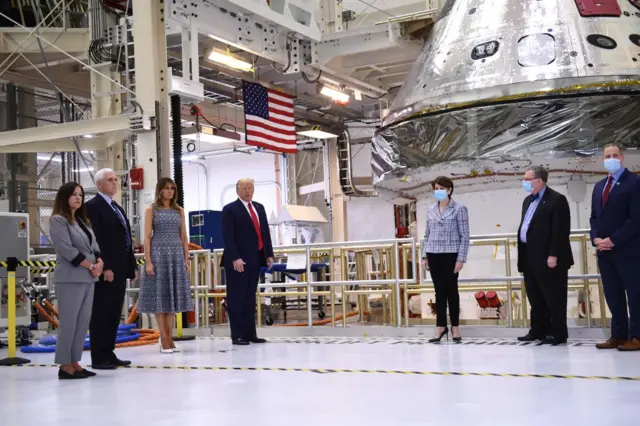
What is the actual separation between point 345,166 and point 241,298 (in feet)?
42.8

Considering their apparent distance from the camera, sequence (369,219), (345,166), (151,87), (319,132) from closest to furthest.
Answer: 1. (151,87)
2. (319,132)
3. (345,166)
4. (369,219)

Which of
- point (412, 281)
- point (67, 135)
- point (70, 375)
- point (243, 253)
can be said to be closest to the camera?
point (70, 375)

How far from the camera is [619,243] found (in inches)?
236

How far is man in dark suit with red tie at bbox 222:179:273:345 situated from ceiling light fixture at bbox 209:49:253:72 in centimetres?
551

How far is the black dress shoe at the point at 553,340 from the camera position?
650 cm

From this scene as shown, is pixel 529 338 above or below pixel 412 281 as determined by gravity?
below

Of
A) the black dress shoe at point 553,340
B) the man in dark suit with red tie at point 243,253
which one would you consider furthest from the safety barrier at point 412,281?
the man in dark suit with red tie at point 243,253

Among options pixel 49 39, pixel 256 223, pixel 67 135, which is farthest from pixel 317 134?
pixel 256 223

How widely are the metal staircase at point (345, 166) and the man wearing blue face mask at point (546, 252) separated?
13.3 meters

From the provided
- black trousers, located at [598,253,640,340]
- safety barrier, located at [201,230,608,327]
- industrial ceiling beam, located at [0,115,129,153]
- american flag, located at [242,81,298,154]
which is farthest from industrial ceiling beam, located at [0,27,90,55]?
black trousers, located at [598,253,640,340]

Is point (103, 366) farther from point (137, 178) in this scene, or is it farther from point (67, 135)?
point (67, 135)

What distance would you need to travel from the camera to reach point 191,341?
8.41 m

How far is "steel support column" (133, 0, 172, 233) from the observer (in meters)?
9.56

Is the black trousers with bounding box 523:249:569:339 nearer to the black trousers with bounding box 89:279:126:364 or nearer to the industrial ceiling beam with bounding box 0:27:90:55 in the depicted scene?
the black trousers with bounding box 89:279:126:364
